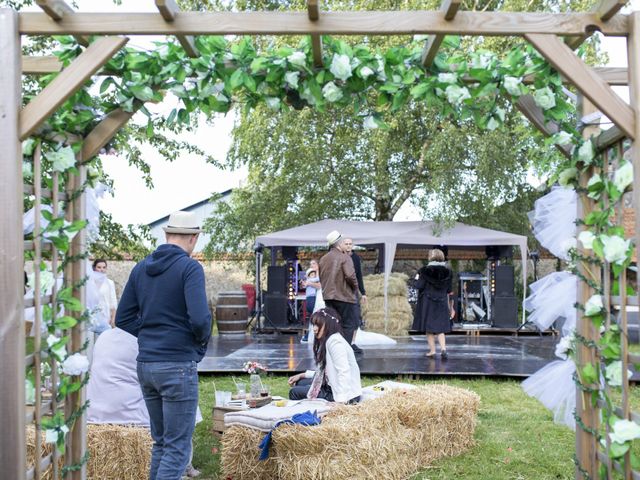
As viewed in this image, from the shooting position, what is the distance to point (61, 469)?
3.71 metres

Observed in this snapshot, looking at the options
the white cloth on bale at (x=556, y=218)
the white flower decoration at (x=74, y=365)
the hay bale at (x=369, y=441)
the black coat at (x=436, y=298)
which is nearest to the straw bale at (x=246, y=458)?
the hay bale at (x=369, y=441)

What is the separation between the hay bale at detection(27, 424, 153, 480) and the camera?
13.7ft

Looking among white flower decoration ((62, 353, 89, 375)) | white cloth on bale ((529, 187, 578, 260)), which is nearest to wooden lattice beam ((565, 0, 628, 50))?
white cloth on bale ((529, 187, 578, 260))

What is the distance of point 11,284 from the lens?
10.0 ft

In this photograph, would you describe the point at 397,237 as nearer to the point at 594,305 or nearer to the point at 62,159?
the point at 594,305

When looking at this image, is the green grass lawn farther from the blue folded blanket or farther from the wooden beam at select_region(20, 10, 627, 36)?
the wooden beam at select_region(20, 10, 627, 36)

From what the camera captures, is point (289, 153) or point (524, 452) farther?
point (289, 153)

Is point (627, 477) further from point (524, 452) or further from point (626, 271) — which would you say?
point (524, 452)

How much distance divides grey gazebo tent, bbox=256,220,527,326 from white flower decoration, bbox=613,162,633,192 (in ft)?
34.1

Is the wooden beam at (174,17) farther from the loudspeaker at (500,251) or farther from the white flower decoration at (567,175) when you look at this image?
the loudspeaker at (500,251)

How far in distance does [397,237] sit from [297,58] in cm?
1083

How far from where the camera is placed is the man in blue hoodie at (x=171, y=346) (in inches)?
139

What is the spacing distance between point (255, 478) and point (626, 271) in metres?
2.43

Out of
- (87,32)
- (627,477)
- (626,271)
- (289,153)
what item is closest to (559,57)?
(626,271)
